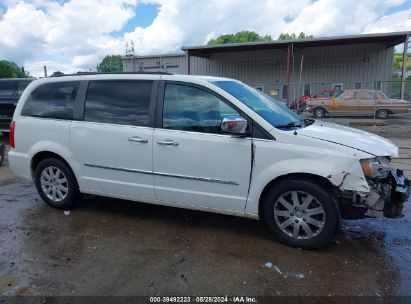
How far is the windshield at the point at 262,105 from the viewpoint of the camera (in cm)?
398

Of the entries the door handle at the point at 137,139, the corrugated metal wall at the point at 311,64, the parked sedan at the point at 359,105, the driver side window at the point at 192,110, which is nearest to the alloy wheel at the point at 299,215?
the driver side window at the point at 192,110

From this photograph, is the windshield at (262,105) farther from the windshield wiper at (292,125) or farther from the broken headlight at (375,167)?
the broken headlight at (375,167)

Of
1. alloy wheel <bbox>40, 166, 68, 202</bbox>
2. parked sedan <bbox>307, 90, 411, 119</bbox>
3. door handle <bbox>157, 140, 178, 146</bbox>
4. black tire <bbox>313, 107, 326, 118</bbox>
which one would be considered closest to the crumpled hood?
door handle <bbox>157, 140, 178, 146</bbox>

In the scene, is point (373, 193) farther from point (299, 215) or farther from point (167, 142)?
point (167, 142)

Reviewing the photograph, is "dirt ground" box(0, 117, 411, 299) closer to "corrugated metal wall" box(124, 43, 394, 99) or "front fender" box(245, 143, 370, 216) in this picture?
"front fender" box(245, 143, 370, 216)

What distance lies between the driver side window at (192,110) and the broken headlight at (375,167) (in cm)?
137

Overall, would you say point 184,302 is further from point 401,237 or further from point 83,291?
point 401,237

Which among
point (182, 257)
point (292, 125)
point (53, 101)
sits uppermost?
point (53, 101)

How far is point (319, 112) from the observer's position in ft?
63.0

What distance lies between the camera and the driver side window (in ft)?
13.0

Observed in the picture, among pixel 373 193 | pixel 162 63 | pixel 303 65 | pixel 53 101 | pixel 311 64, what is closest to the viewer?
pixel 373 193

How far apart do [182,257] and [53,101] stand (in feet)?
→ 9.38

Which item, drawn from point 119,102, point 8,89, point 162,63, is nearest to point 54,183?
point 119,102

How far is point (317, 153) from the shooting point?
3537mm
